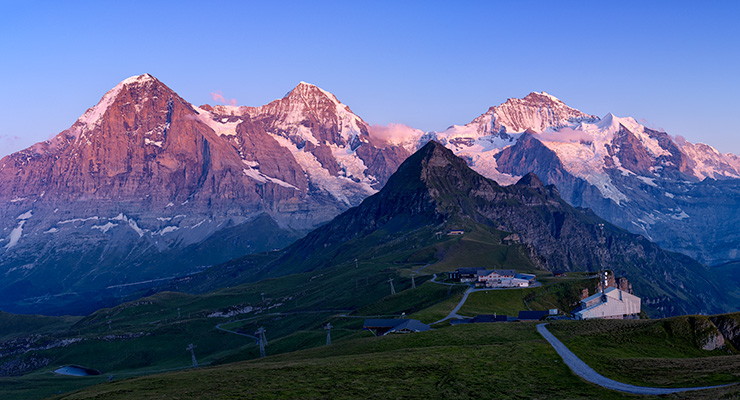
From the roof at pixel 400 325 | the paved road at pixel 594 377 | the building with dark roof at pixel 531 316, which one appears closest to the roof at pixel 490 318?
the building with dark roof at pixel 531 316

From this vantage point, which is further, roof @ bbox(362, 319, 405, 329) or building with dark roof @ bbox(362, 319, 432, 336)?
roof @ bbox(362, 319, 405, 329)

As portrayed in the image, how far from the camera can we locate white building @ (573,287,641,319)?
509 ft

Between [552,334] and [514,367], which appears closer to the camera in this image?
[514,367]

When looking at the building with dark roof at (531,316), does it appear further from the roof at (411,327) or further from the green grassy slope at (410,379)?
the green grassy slope at (410,379)

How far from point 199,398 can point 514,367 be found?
145 ft

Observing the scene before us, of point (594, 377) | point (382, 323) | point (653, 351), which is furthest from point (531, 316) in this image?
point (594, 377)

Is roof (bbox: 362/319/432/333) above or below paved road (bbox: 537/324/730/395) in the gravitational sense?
above

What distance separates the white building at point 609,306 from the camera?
509 feet

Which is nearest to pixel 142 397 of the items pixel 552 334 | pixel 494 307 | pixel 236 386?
pixel 236 386

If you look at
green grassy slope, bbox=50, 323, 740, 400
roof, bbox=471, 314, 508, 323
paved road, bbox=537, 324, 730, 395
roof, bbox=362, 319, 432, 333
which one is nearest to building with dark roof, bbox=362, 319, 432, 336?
roof, bbox=362, 319, 432, 333

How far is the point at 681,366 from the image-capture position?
89188 millimetres

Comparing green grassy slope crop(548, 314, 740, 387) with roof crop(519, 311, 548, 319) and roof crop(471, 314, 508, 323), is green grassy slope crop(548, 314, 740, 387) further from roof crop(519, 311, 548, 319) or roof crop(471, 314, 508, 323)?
roof crop(471, 314, 508, 323)

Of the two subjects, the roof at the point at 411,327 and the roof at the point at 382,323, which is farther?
the roof at the point at 382,323

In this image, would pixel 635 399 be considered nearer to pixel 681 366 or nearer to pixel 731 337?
pixel 681 366
